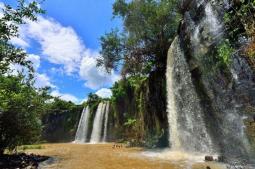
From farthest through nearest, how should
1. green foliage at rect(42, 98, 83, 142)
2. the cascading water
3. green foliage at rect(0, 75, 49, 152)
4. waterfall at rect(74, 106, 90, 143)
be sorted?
green foliage at rect(42, 98, 83, 142)
waterfall at rect(74, 106, 90, 143)
green foliage at rect(0, 75, 49, 152)
the cascading water

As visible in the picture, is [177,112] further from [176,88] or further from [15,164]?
[15,164]

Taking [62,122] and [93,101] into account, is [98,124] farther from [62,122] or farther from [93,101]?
[62,122]

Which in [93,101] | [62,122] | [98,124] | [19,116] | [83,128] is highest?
[93,101]

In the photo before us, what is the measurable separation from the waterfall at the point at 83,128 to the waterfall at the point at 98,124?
5.38 ft

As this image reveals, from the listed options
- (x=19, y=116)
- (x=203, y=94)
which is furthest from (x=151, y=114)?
(x=19, y=116)

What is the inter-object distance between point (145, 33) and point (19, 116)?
1356 cm

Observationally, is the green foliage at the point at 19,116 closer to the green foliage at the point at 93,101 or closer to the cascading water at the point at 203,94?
the cascading water at the point at 203,94

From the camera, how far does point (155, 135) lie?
22781 millimetres

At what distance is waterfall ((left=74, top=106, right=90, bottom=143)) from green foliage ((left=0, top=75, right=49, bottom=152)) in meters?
21.2

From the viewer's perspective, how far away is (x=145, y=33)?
25.0 metres

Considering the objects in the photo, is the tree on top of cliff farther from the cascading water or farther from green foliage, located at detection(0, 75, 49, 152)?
green foliage, located at detection(0, 75, 49, 152)

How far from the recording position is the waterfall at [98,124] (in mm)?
35781

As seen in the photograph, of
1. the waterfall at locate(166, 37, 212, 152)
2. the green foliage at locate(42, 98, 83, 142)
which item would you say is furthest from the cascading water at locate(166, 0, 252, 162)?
the green foliage at locate(42, 98, 83, 142)

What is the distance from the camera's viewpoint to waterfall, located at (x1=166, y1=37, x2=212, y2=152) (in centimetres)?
1728
